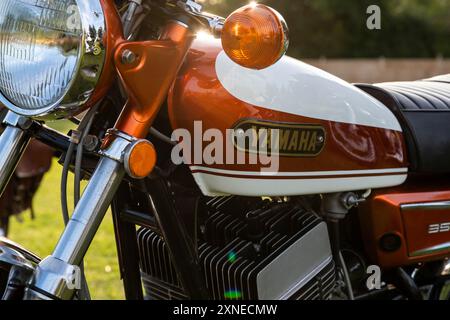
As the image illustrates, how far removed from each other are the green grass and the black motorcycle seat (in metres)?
1.96

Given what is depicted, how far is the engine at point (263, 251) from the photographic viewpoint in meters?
1.64

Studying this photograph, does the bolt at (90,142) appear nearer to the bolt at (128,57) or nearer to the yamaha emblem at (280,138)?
the bolt at (128,57)

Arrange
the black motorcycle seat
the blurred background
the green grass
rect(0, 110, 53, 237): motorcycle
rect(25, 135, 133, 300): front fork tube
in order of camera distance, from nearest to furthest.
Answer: rect(25, 135, 133, 300): front fork tube, the black motorcycle seat, rect(0, 110, 53, 237): motorcycle, the green grass, the blurred background

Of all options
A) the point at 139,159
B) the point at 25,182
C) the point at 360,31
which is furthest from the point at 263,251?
the point at 360,31

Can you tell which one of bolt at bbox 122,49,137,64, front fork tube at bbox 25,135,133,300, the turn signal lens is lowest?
front fork tube at bbox 25,135,133,300

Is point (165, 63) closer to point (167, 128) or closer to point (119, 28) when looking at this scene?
point (119, 28)

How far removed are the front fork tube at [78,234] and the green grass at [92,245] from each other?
214 centimetres

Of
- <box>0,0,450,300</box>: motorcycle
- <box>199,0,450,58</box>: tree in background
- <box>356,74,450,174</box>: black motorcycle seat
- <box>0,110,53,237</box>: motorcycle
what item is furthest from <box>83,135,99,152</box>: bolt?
<box>199,0,450,58</box>: tree in background

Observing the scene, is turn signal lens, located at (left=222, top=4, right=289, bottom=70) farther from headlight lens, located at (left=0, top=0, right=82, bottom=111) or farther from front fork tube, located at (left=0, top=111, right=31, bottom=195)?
front fork tube, located at (left=0, top=111, right=31, bottom=195)

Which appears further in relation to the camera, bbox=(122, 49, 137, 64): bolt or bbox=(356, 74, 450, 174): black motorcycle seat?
bbox=(356, 74, 450, 174): black motorcycle seat

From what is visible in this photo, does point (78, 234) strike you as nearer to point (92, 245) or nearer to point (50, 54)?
point (50, 54)

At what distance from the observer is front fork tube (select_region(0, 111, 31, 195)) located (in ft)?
4.77

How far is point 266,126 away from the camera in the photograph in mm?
1480
